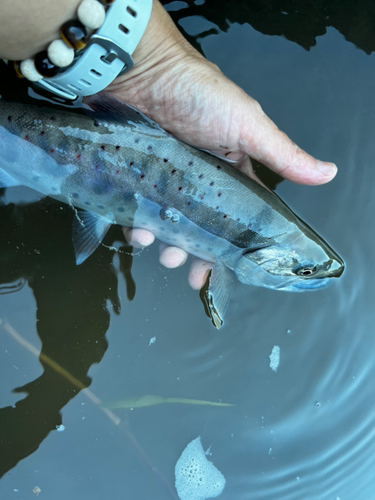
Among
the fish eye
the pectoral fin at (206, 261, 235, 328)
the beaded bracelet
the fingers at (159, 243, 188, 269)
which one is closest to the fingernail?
the fish eye

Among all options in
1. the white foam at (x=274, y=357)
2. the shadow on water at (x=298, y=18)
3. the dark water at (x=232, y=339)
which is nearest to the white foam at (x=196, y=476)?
the dark water at (x=232, y=339)

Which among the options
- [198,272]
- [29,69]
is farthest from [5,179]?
[198,272]

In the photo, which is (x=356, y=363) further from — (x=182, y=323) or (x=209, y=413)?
(x=182, y=323)

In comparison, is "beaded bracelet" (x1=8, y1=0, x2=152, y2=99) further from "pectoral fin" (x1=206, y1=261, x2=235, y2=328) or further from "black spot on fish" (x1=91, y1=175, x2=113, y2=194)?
"pectoral fin" (x1=206, y1=261, x2=235, y2=328)

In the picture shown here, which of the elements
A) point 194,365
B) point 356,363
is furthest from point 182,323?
point 356,363

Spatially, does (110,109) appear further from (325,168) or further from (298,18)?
(298,18)

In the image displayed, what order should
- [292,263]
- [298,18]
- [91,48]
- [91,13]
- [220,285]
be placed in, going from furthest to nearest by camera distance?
[298,18] < [220,285] < [292,263] < [91,48] < [91,13]
